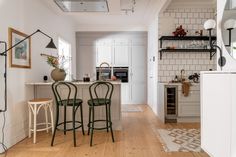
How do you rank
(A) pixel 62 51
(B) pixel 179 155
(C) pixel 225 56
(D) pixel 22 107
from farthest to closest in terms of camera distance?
(A) pixel 62 51, (D) pixel 22 107, (B) pixel 179 155, (C) pixel 225 56

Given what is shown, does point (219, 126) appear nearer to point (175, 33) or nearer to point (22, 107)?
point (22, 107)

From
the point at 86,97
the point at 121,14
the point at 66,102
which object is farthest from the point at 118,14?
the point at 66,102

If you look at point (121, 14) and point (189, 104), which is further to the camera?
point (121, 14)

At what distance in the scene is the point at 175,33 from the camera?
5.15 meters

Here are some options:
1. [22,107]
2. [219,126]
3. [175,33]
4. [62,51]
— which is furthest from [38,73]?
[219,126]

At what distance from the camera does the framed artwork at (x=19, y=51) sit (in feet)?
11.0

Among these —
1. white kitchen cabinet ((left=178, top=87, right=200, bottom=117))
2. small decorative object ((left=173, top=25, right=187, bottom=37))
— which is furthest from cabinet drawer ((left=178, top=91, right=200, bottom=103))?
small decorative object ((left=173, top=25, right=187, bottom=37))

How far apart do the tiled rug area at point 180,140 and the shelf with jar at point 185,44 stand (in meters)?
2.05

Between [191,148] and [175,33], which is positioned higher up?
[175,33]

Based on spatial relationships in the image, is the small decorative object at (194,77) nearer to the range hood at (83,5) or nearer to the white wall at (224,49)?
the range hood at (83,5)

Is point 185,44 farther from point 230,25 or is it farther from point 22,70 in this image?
point 22,70

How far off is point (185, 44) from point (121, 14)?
2.03 m

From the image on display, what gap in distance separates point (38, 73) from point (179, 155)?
126 inches

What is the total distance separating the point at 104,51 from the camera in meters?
7.80
